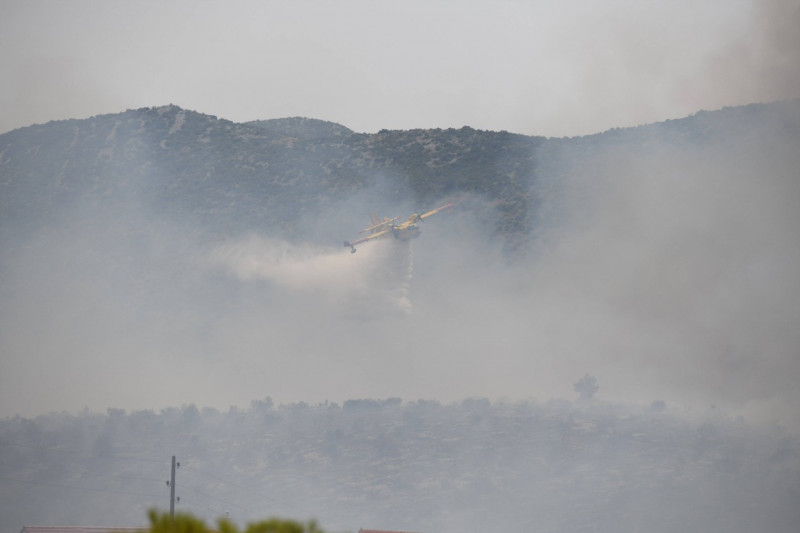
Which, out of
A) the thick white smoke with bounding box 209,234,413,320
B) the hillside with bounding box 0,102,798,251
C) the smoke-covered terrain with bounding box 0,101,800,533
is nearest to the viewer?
the smoke-covered terrain with bounding box 0,101,800,533

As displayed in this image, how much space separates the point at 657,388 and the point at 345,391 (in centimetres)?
3652

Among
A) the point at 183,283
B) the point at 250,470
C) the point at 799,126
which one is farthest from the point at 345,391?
the point at 799,126

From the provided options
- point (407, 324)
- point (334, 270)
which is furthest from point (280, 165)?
point (407, 324)

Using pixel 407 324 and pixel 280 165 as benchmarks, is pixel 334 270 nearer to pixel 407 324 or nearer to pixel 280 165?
pixel 407 324

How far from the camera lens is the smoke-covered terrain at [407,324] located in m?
120

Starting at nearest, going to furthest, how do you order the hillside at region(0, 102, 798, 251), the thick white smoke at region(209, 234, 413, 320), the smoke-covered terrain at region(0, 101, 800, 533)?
the smoke-covered terrain at region(0, 101, 800, 533), the thick white smoke at region(209, 234, 413, 320), the hillside at region(0, 102, 798, 251)

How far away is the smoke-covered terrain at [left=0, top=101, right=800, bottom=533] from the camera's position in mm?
120000

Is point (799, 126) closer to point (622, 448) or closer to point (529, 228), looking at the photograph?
point (529, 228)

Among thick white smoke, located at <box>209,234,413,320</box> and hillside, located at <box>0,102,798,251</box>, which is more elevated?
hillside, located at <box>0,102,798,251</box>

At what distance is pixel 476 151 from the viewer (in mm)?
184750

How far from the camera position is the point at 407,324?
15238cm

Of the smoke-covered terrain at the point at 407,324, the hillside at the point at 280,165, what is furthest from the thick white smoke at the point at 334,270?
the hillside at the point at 280,165

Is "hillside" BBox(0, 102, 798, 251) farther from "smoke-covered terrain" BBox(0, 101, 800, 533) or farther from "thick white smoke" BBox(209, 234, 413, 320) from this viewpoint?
"thick white smoke" BBox(209, 234, 413, 320)

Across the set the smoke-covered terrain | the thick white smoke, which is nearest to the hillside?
the smoke-covered terrain
